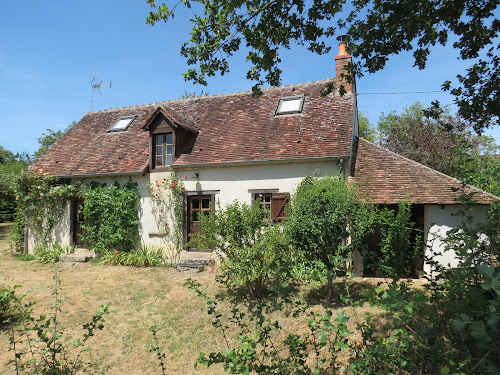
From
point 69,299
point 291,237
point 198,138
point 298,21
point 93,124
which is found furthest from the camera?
point 93,124

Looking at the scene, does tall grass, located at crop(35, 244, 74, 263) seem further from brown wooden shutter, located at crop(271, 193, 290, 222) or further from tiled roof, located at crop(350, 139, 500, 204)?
tiled roof, located at crop(350, 139, 500, 204)

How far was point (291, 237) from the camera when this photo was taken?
21.4ft

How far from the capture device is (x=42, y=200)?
12.0m

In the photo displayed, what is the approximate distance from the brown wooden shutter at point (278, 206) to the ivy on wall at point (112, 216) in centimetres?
508

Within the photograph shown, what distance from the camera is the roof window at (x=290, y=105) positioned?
11477 millimetres

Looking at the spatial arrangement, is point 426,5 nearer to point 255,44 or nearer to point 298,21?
point 298,21

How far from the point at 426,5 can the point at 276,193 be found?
6.06 meters

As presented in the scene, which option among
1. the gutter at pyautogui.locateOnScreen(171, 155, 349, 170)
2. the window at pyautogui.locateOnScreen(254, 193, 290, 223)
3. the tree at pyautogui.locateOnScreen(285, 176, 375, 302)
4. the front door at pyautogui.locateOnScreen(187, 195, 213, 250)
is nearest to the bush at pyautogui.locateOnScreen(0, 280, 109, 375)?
the tree at pyautogui.locateOnScreen(285, 176, 375, 302)

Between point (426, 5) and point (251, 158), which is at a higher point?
point (426, 5)

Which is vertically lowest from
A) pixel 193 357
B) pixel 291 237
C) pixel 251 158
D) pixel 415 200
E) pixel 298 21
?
pixel 193 357

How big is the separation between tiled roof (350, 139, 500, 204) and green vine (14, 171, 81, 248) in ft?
34.4

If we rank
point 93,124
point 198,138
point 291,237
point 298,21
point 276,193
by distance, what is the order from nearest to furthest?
point 298,21
point 291,237
point 276,193
point 198,138
point 93,124

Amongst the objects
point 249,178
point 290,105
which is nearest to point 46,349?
point 249,178

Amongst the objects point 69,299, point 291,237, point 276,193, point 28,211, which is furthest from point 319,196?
point 28,211
